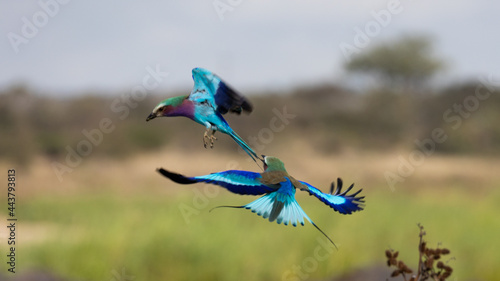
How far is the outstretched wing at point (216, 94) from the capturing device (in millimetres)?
899

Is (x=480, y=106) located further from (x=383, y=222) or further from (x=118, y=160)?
(x=383, y=222)

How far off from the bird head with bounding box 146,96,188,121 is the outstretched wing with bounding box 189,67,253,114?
4cm

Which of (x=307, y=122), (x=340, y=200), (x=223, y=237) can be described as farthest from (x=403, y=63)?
(x=340, y=200)

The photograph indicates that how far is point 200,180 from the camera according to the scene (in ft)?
2.62

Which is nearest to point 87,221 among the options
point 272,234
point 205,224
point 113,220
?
point 113,220

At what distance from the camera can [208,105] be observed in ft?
2.94

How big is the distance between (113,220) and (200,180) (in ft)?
25.2

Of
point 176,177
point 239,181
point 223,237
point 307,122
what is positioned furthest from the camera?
point 307,122

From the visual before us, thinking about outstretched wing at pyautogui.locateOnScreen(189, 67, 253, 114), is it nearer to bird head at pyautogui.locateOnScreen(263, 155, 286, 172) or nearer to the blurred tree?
bird head at pyautogui.locateOnScreen(263, 155, 286, 172)

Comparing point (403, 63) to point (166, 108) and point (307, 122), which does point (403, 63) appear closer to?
point (307, 122)

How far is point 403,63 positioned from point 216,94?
27.4 meters

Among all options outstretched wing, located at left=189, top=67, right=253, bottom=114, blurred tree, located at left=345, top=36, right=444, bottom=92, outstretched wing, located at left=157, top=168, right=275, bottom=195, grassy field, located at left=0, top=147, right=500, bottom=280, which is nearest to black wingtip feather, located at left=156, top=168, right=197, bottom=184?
outstretched wing, located at left=157, top=168, right=275, bottom=195

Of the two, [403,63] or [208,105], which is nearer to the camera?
[208,105]

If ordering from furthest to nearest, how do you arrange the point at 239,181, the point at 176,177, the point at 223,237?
the point at 223,237, the point at 239,181, the point at 176,177
